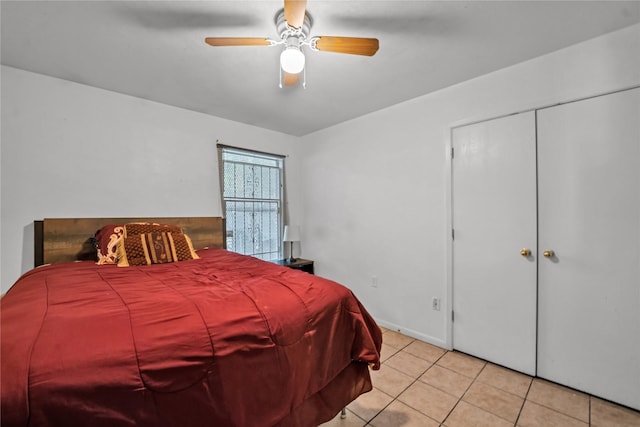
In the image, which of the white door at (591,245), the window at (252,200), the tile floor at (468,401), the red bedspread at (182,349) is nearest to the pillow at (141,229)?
the red bedspread at (182,349)

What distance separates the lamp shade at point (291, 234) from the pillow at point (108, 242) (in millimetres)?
1906

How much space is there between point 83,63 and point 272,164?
2.19 m

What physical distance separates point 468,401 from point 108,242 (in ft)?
9.67

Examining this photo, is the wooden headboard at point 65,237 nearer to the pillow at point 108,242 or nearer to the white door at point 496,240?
the pillow at point 108,242

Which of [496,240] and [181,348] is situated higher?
[496,240]

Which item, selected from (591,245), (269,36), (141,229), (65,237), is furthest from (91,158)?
(591,245)

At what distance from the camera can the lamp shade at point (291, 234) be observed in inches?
148

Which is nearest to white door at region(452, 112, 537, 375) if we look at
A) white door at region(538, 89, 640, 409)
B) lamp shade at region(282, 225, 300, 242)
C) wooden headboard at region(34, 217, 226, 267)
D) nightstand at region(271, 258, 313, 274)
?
white door at region(538, 89, 640, 409)

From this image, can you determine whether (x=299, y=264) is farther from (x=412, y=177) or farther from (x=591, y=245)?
Result: (x=591, y=245)

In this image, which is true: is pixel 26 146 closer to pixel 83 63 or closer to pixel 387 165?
pixel 83 63

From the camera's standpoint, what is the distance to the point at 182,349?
0.90 m

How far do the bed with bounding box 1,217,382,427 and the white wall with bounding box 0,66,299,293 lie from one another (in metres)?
0.77

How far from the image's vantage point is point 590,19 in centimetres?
165

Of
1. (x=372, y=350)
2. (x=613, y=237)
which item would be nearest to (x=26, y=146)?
→ (x=372, y=350)
